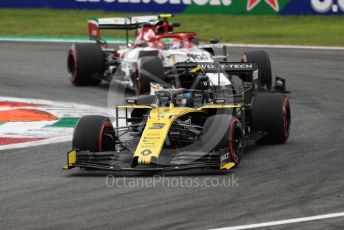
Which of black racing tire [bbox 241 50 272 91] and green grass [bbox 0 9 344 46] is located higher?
black racing tire [bbox 241 50 272 91]

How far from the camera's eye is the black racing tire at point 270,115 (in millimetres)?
13906

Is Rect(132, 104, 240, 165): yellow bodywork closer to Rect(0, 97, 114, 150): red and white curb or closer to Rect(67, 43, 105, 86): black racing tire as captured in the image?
Rect(0, 97, 114, 150): red and white curb

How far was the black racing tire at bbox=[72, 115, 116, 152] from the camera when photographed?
1252cm

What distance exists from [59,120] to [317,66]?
9.80 metres

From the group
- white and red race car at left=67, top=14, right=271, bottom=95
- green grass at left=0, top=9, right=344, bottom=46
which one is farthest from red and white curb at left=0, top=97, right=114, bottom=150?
green grass at left=0, top=9, right=344, bottom=46

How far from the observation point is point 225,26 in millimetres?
33812

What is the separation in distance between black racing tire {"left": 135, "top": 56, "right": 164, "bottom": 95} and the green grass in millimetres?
11935

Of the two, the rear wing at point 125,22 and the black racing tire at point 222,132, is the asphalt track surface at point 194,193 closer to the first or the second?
the black racing tire at point 222,132

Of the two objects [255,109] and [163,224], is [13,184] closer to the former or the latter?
[163,224]

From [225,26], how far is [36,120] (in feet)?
57.6

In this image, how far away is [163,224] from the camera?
31.1 ft

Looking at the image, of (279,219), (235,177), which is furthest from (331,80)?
(279,219)

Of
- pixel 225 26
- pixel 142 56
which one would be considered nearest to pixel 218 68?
pixel 142 56

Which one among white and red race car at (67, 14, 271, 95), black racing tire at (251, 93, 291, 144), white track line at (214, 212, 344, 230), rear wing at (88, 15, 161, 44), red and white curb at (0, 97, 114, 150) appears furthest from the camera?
rear wing at (88, 15, 161, 44)
